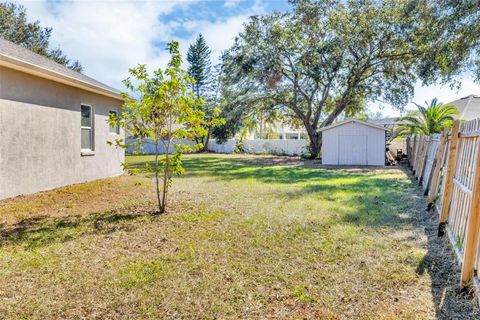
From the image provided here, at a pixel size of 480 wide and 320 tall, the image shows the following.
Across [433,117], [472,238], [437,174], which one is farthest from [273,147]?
[472,238]

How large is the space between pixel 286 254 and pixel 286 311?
1.39 metres

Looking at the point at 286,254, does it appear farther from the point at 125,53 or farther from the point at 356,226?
the point at 125,53

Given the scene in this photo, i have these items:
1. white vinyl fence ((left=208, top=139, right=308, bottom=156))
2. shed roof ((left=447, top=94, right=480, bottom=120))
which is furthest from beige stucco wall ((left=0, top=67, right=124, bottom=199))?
white vinyl fence ((left=208, top=139, right=308, bottom=156))

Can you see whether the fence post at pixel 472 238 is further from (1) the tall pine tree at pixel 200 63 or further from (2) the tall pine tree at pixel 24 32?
(1) the tall pine tree at pixel 200 63

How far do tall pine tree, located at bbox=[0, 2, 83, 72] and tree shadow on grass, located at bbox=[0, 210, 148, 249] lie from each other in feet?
84.7

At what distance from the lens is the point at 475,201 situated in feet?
10.6

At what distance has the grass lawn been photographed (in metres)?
3.00

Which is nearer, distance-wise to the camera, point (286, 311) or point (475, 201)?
point (286, 311)

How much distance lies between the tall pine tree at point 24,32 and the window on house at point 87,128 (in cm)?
2073

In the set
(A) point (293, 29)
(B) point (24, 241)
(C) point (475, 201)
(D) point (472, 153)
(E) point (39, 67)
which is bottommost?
(B) point (24, 241)

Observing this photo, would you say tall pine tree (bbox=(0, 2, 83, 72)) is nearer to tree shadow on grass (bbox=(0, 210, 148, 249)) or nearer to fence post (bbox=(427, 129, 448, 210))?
tree shadow on grass (bbox=(0, 210, 148, 249))

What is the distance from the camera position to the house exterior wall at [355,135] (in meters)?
18.1

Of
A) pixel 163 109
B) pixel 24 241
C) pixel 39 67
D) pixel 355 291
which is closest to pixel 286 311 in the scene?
pixel 355 291

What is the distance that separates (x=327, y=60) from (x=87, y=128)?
50.6 ft
